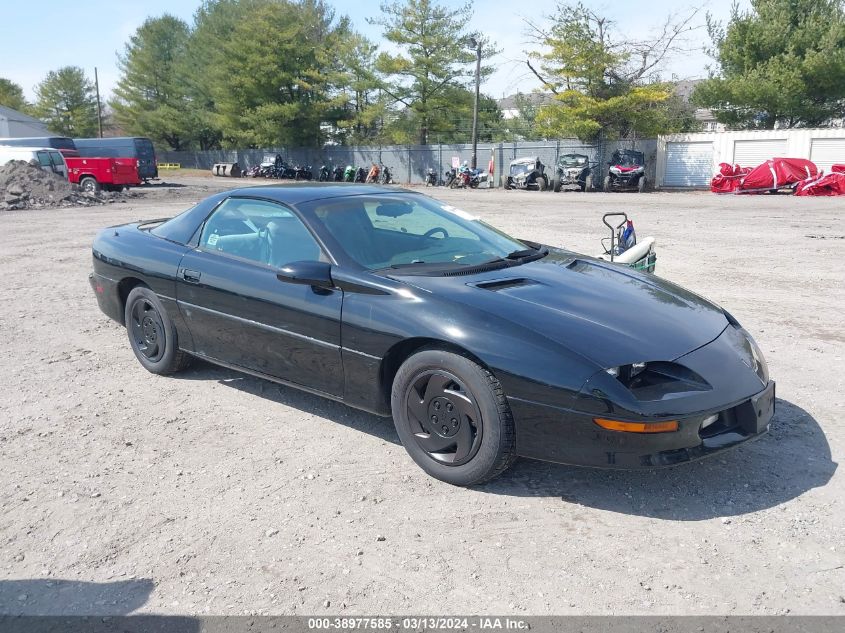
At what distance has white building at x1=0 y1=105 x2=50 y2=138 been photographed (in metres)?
65.2

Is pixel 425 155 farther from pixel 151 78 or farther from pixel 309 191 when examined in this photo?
pixel 309 191

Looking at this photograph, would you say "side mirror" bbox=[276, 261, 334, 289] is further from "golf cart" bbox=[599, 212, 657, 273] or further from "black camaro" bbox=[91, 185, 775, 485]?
"golf cart" bbox=[599, 212, 657, 273]

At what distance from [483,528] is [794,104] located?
34827mm

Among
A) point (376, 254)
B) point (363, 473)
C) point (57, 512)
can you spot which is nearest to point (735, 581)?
point (363, 473)

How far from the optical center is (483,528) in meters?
3.04

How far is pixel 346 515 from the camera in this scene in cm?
318

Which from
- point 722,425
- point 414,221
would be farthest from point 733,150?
point 722,425

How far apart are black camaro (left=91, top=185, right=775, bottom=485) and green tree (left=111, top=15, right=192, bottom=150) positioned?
2338 inches

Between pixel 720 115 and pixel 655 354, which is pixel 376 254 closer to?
pixel 655 354

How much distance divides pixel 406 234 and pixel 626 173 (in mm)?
26636

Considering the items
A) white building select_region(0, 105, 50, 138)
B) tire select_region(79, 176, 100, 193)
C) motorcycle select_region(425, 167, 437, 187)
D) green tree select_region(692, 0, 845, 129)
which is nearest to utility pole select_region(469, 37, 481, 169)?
motorcycle select_region(425, 167, 437, 187)

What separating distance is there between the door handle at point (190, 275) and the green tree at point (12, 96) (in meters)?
90.6

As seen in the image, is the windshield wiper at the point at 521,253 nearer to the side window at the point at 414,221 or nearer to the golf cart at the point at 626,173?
the side window at the point at 414,221

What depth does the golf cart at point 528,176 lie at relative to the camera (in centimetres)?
3116
